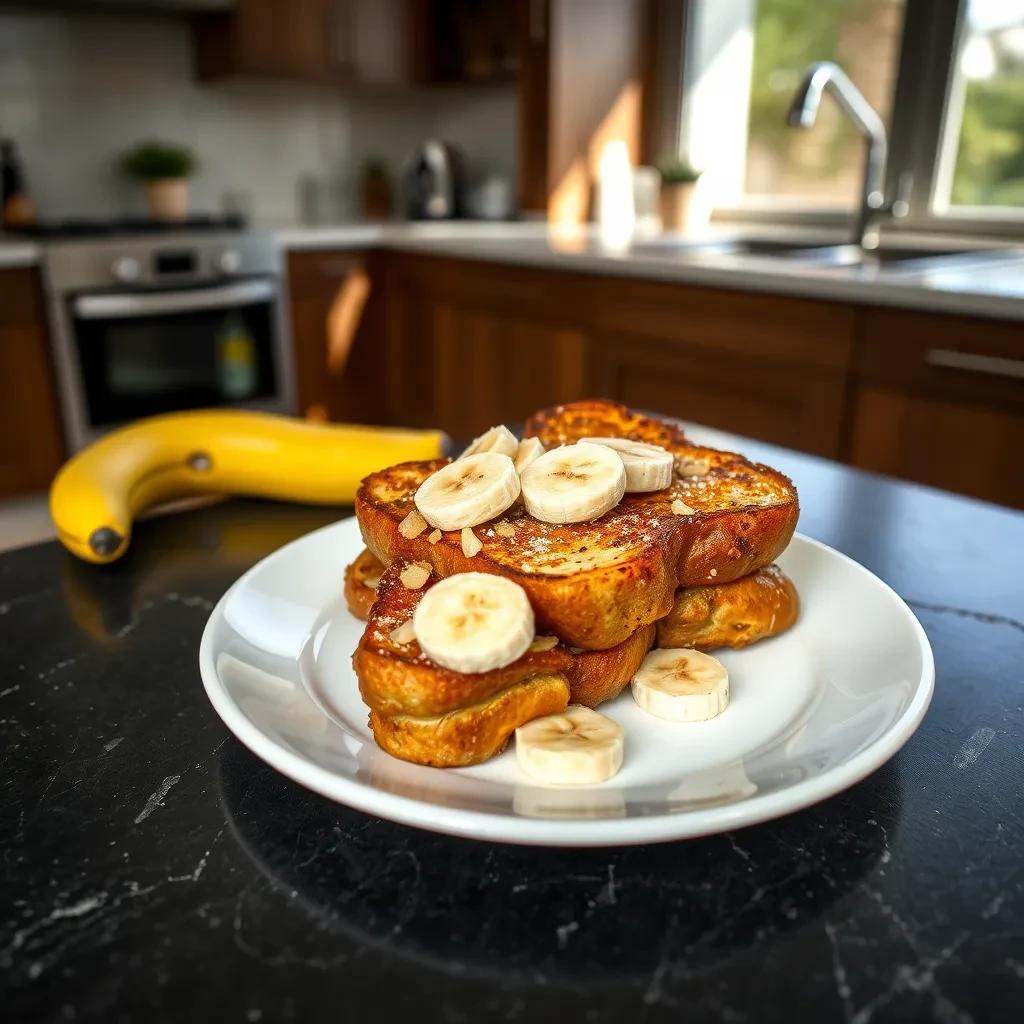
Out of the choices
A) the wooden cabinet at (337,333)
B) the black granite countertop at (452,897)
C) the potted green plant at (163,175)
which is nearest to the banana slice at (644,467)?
the black granite countertop at (452,897)

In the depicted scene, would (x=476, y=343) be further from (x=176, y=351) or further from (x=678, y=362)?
(x=176, y=351)

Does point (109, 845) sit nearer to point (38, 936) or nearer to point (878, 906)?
point (38, 936)

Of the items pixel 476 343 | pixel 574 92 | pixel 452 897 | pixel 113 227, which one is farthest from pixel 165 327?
pixel 452 897

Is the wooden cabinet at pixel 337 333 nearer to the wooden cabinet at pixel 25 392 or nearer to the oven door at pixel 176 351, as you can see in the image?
the oven door at pixel 176 351

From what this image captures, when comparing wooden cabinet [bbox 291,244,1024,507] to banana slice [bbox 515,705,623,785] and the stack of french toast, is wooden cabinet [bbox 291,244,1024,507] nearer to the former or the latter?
the stack of french toast

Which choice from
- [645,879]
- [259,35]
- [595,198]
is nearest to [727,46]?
[595,198]

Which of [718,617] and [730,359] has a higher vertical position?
[718,617]

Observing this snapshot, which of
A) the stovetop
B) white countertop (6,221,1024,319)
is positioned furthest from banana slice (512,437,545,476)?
the stovetop
